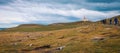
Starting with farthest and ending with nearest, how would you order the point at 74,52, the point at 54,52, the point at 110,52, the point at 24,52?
the point at 24,52 < the point at 54,52 < the point at 74,52 < the point at 110,52

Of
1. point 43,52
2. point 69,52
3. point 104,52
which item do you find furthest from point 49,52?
point 104,52

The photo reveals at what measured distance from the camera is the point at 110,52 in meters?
120

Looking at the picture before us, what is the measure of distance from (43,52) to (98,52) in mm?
41759

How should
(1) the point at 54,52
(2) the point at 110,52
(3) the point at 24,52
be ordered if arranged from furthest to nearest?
1. (3) the point at 24,52
2. (1) the point at 54,52
3. (2) the point at 110,52

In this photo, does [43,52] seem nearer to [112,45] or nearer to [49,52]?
[49,52]

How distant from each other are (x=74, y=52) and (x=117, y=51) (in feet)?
85.3

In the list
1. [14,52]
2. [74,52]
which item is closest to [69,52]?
[74,52]

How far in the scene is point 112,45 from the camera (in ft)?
468

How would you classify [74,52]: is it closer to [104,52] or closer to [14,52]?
[104,52]

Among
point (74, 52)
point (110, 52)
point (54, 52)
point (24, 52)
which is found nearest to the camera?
point (110, 52)

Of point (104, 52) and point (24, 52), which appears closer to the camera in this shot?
point (104, 52)

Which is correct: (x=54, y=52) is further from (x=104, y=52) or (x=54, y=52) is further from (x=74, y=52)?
(x=104, y=52)

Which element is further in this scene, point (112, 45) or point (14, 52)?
point (14, 52)

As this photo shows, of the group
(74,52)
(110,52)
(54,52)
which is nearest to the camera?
(110,52)
